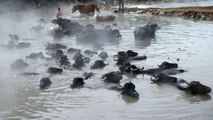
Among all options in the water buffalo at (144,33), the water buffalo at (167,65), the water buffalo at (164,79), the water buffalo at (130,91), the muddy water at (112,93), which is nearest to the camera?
the muddy water at (112,93)

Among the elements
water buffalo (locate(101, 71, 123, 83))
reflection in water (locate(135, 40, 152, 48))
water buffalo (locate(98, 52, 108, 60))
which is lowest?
water buffalo (locate(101, 71, 123, 83))

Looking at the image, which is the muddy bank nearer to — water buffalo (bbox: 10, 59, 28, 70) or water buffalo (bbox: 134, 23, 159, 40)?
water buffalo (bbox: 134, 23, 159, 40)

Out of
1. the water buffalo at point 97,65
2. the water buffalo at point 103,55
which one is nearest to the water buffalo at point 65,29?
the water buffalo at point 103,55

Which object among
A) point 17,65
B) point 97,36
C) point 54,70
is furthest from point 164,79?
point 97,36

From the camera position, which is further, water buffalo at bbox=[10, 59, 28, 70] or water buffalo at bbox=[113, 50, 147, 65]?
water buffalo at bbox=[113, 50, 147, 65]

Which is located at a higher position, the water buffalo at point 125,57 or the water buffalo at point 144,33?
the water buffalo at point 144,33

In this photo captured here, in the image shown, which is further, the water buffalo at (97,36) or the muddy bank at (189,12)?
the muddy bank at (189,12)

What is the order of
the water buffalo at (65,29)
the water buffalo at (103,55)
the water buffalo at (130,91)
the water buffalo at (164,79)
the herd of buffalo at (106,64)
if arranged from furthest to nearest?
the water buffalo at (65,29)
the water buffalo at (103,55)
the water buffalo at (164,79)
the herd of buffalo at (106,64)
the water buffalo at (130,91)

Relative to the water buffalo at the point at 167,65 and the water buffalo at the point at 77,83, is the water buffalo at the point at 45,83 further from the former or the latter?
the water buffalo at the point at 167,65

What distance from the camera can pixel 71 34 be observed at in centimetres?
2461

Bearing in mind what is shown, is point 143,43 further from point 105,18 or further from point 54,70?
point 105,18

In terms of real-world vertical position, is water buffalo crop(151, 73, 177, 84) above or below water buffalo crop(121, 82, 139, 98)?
above

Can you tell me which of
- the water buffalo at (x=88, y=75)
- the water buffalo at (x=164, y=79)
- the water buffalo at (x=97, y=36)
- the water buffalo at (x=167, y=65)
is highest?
the water buffalo at (x=97, y=36)

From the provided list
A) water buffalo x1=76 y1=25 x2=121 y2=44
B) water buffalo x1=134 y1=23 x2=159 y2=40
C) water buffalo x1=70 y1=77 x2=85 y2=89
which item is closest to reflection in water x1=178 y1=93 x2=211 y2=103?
water buffalo x1=70 y1=77 x2=85 y2=89
